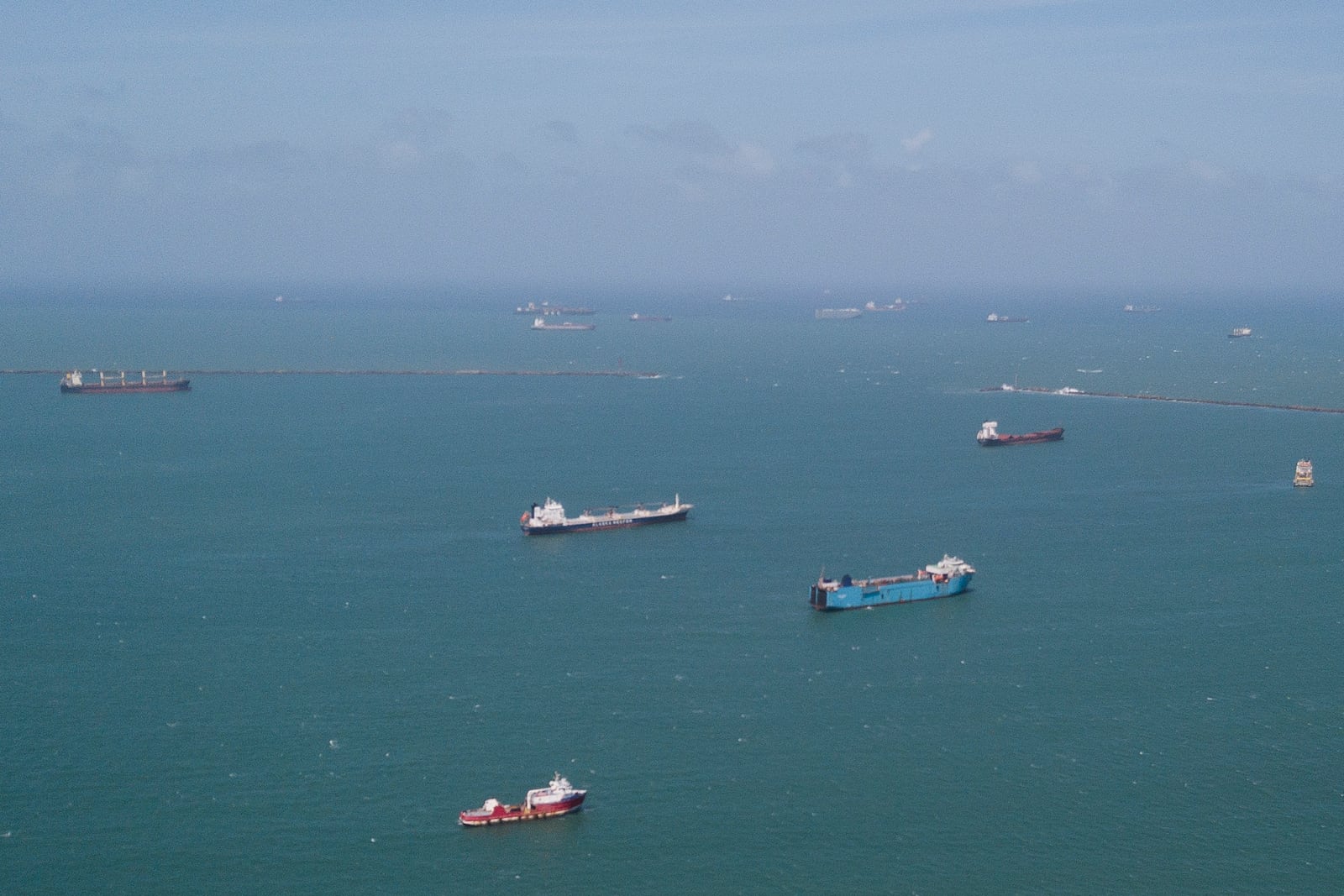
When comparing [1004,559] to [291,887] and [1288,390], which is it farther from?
[1288,390]

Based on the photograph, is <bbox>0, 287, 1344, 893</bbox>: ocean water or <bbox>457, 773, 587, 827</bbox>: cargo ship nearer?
<bbox>0, 287, 1344, 893</bbox>: ocean water

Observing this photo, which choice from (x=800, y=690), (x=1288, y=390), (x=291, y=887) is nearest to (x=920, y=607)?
(x=800, y=690)

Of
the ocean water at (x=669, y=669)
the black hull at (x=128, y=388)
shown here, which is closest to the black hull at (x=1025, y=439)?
the ocean water at (x=669, y=669)

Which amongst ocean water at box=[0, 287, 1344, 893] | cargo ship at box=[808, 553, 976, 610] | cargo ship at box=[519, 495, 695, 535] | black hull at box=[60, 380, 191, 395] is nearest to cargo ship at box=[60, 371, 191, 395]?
black hull at box=[60, 380, 191, 395]

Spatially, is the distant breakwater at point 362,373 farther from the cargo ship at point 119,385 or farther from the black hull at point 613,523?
the black hull at point 613,523

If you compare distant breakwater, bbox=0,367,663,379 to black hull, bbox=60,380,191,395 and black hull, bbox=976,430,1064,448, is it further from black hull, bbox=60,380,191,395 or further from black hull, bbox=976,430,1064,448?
black hull, bbox=976,430,1064,448

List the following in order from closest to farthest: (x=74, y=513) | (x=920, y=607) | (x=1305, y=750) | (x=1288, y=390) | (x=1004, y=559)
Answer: (x=1305, y=750), (x=920, y=607), (x=1004, y=559), (x=74, y=513), (x=1288, y=390)
